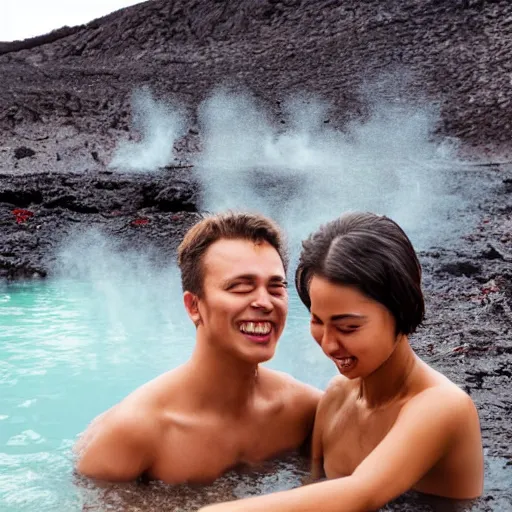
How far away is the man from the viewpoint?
2.86 metres

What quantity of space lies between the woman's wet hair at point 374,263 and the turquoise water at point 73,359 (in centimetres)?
93

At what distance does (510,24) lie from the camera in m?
18.0

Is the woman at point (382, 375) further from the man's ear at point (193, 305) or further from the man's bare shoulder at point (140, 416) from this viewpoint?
the man's bare shoulder at point (140, 416)

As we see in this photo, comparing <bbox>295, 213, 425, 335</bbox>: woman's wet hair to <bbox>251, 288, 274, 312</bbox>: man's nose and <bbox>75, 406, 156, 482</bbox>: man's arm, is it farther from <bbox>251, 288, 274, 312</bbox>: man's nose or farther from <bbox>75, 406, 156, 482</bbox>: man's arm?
<bbox>75, 406, 156, 482</bbox>: man's arm

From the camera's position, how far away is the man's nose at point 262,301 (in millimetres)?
2818

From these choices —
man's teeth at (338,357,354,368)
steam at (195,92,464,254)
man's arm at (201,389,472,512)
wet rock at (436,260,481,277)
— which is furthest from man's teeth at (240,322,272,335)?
steam at (195,92,464,254)

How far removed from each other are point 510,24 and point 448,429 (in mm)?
17195

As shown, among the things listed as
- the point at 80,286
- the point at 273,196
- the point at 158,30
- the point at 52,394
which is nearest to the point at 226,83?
the point at 158,30

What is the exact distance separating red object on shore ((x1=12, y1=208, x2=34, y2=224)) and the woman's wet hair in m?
8.64

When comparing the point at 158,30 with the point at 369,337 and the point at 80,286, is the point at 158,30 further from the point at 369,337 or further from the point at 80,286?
the point at 369,337

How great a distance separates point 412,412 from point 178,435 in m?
0.89

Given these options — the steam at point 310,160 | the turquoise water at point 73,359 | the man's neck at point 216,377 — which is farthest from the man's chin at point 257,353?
the steam at point 310,160

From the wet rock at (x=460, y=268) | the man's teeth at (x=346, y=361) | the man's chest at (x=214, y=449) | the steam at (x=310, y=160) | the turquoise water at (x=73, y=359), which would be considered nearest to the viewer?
the man's teeth at (x=346, y=361)

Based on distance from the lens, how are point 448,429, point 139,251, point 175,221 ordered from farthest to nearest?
point 175,221, point 139,251, point 448,429
